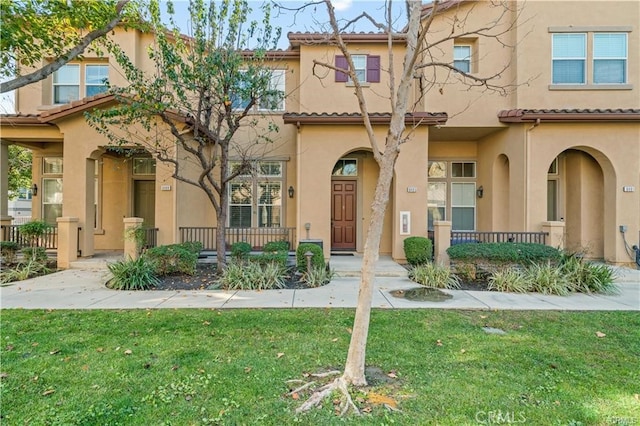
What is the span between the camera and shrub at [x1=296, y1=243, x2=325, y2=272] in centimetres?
835

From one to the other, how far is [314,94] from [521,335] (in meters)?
9.61

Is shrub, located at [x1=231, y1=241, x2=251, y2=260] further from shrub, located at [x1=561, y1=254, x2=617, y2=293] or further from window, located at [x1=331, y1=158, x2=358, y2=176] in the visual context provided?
shrub, located at [x1=561, y1=254, x2=617, y2=293]

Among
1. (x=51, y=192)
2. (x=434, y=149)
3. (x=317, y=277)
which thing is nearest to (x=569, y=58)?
(x=434, y=149)

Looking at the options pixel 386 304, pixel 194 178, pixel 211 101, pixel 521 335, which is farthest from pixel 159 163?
pixel 521 335

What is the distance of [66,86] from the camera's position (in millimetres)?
11992

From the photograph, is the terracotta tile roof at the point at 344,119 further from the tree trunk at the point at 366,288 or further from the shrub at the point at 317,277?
the tree trunk at the point at 366,288

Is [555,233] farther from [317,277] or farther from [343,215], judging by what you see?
[317,277]

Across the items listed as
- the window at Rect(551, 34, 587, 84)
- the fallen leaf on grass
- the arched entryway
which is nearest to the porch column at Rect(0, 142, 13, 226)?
the fallen leaf on grass

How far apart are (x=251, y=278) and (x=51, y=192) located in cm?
985

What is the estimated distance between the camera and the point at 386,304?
6.14 meters

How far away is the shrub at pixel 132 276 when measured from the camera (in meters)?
7.39

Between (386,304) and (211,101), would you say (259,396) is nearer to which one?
(386,304)

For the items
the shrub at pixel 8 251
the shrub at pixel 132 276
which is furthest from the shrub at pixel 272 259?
the shrub at pixel 8 251

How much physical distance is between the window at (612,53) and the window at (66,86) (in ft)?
58.8
